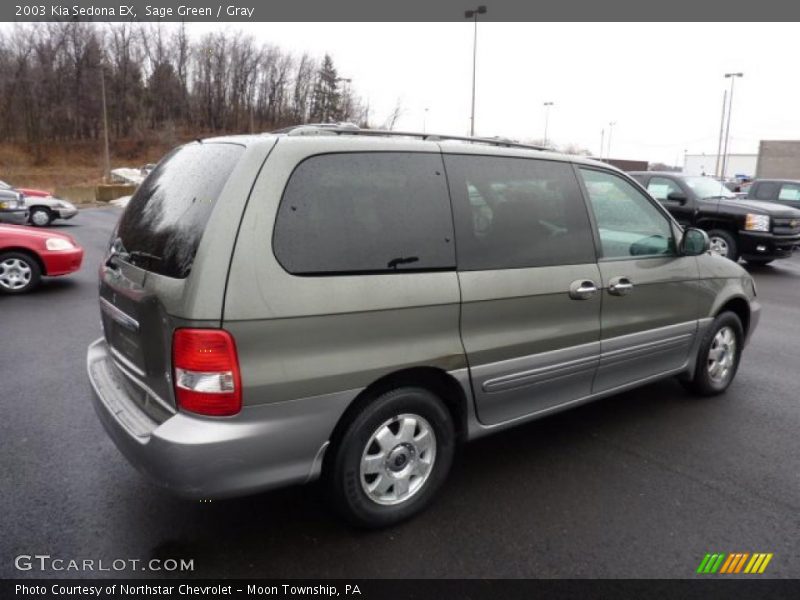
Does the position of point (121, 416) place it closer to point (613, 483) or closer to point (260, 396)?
point (260, 396)

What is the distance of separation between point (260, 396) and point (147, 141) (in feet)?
228

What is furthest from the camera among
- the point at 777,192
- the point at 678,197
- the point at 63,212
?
the point at 63,212

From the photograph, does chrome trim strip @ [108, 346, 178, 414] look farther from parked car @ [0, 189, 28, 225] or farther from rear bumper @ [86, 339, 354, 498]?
parked car @ [0, 189, 28, 225]

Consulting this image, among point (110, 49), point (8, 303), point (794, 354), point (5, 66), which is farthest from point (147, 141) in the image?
point (794, 354)

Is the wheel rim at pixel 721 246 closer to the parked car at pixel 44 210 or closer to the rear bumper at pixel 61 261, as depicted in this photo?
the rear bumper at pixel 61 261

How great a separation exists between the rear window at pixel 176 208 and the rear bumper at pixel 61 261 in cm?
629

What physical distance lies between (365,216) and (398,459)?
46.6 inches

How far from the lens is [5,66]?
59.2m

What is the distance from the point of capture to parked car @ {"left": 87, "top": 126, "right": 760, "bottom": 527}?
233cm

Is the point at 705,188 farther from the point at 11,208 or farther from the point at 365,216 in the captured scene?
the point at 11,208

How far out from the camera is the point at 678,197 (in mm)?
12258

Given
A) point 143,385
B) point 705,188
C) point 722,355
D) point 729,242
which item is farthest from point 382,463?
point 705,188

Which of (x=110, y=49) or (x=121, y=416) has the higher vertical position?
(x=110, y=49)

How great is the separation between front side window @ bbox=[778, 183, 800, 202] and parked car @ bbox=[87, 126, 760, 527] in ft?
46.4
